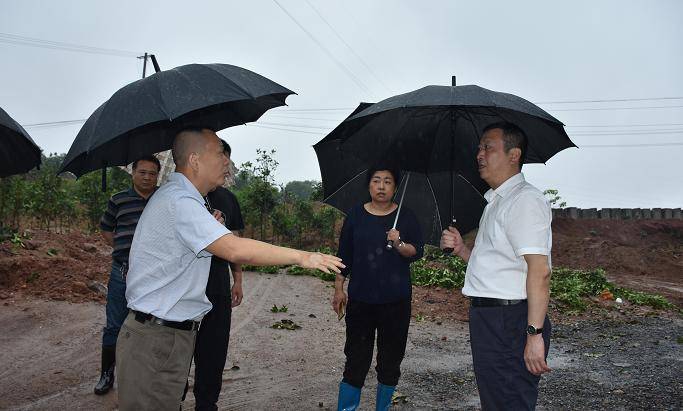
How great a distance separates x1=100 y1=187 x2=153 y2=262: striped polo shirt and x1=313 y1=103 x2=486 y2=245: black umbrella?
5.54 feet

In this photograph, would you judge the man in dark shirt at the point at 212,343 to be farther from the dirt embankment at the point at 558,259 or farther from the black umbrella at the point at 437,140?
the dirt embankment at the point at 558,259

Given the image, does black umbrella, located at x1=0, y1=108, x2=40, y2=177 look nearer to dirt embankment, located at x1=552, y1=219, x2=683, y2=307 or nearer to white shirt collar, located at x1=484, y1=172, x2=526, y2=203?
white shirt collar, located at x1=484, y1=172, x2=526, y2=203

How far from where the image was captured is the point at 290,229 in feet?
80.0

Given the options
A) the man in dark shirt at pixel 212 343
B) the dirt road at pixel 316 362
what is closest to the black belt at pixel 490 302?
the man in dark shirt at pixel 212 343

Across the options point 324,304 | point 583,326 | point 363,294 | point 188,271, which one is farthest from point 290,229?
point 188,271

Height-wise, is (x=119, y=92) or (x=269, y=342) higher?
(x=119, y=92)

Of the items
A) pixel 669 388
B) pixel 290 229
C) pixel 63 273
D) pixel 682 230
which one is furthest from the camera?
pixel 682 230

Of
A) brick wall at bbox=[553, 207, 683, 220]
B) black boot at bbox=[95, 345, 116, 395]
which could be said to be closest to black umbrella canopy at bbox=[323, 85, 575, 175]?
black boot at bbox=[95, 345, 116, 395]

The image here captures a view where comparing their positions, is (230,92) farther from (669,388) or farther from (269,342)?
(669,388)

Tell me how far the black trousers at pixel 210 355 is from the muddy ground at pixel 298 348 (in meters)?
1.16

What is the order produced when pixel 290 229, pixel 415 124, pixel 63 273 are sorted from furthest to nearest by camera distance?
pixel 290 229, pixel 63 273, pixel 415 124

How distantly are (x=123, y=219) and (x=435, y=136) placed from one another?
2.83 metres

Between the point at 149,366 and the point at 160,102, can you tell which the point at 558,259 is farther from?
the point at 149,366

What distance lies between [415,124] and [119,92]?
6.79ft
